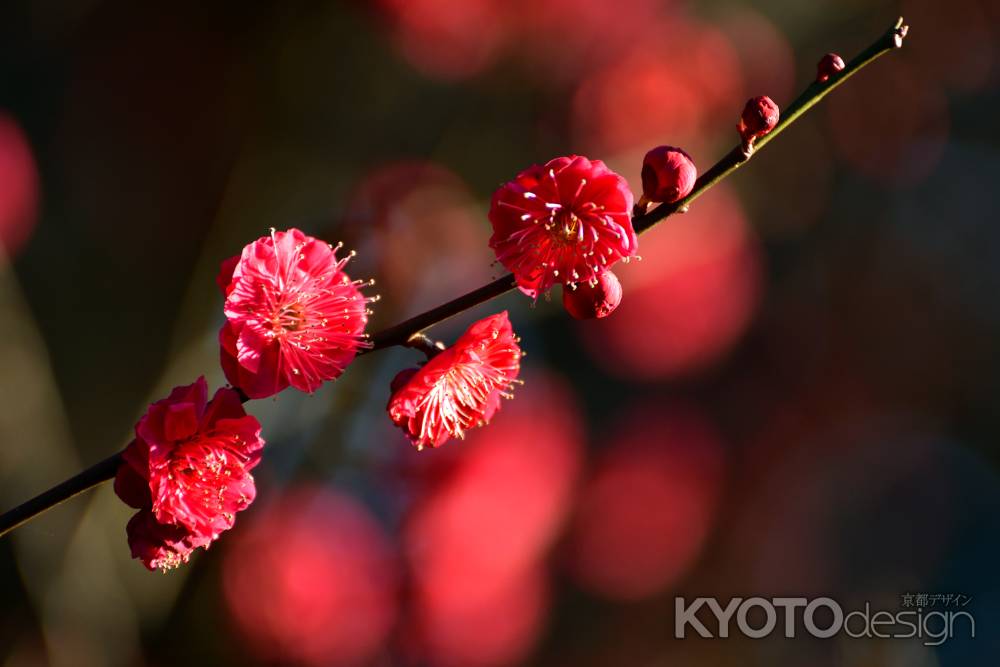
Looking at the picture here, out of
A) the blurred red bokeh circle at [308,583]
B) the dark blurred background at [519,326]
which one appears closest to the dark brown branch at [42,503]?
the dark blurred background at [519,326]

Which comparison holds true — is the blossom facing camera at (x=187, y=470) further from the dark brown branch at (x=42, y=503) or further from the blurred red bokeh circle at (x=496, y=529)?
the blurred red bokeh circle at (x=496, y=529)

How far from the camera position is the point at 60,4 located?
1.19 m

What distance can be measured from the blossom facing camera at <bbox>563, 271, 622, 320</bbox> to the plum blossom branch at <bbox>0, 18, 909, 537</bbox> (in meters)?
0.03

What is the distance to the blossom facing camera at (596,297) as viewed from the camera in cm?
44

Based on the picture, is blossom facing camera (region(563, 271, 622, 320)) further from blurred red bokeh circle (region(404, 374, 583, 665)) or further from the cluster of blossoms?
blurred red bokeh circle (region(404, 374, 583, 665))

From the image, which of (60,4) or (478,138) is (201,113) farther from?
(478,138)

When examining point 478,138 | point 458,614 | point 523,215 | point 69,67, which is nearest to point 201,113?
point 69,67

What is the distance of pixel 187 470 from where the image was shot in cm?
44

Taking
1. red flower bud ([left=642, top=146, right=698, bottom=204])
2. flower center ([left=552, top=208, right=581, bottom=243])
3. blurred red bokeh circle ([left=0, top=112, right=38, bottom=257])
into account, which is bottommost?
flower center ([left=552, top=208, right=581, bottom=243])

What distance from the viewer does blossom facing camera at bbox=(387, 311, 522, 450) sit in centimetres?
45

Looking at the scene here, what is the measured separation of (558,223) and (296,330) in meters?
0.15

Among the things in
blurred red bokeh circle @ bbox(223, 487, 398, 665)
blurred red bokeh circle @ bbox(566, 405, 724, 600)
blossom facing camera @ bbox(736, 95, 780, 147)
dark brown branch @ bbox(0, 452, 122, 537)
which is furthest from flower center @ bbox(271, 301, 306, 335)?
blurred red bokeh circle @ bbox(566, 405, 724, 600)

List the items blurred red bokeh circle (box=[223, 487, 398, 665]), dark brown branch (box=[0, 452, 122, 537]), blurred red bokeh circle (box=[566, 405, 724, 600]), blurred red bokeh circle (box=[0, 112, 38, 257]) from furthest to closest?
blurred red bokeh circle (box=[566, 405, 724, 600]) < blurred red bokeh circle (box=[223, 487, 398, 665]) < blurred red bokeh circle (box=[0, 112, 38, 257]) < dark brown branch (box=[0, 452, 122, 537])

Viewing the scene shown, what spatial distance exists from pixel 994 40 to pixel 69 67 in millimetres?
1530
